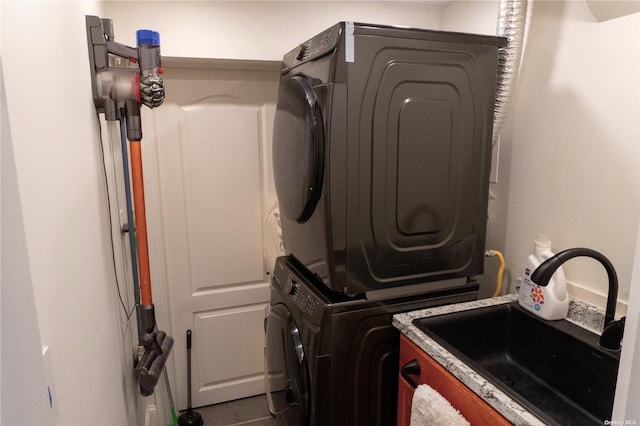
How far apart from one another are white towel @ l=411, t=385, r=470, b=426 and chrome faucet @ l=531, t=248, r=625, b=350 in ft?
1.48

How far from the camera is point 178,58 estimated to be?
2.05 meters

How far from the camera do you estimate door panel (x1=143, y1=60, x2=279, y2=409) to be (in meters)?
2.32

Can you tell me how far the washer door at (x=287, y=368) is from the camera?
1.57 meters

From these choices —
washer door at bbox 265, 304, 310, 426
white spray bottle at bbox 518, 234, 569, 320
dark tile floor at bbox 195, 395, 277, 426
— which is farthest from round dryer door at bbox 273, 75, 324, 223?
dark tile floor at bbox 195, 395, 277, 426

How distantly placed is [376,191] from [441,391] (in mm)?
654

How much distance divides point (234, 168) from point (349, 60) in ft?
4.28

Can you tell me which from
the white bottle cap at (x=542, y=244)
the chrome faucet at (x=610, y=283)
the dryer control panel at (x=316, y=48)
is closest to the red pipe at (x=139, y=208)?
the dryer control panel at (x=316, y=48)

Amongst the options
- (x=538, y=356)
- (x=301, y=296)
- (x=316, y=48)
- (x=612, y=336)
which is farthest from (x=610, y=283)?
(x=316, y=48)

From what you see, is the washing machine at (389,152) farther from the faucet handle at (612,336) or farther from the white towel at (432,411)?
the faucet handle at (612,336)

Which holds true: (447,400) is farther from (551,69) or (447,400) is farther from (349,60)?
(551,69)

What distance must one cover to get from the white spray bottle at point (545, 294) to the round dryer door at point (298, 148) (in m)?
0.84

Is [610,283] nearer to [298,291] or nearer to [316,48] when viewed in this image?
[298,291]

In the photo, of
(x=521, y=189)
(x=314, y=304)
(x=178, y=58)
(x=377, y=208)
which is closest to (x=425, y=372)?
(x=314, y=304)

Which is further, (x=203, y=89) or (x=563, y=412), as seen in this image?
(x=203, y=89)
